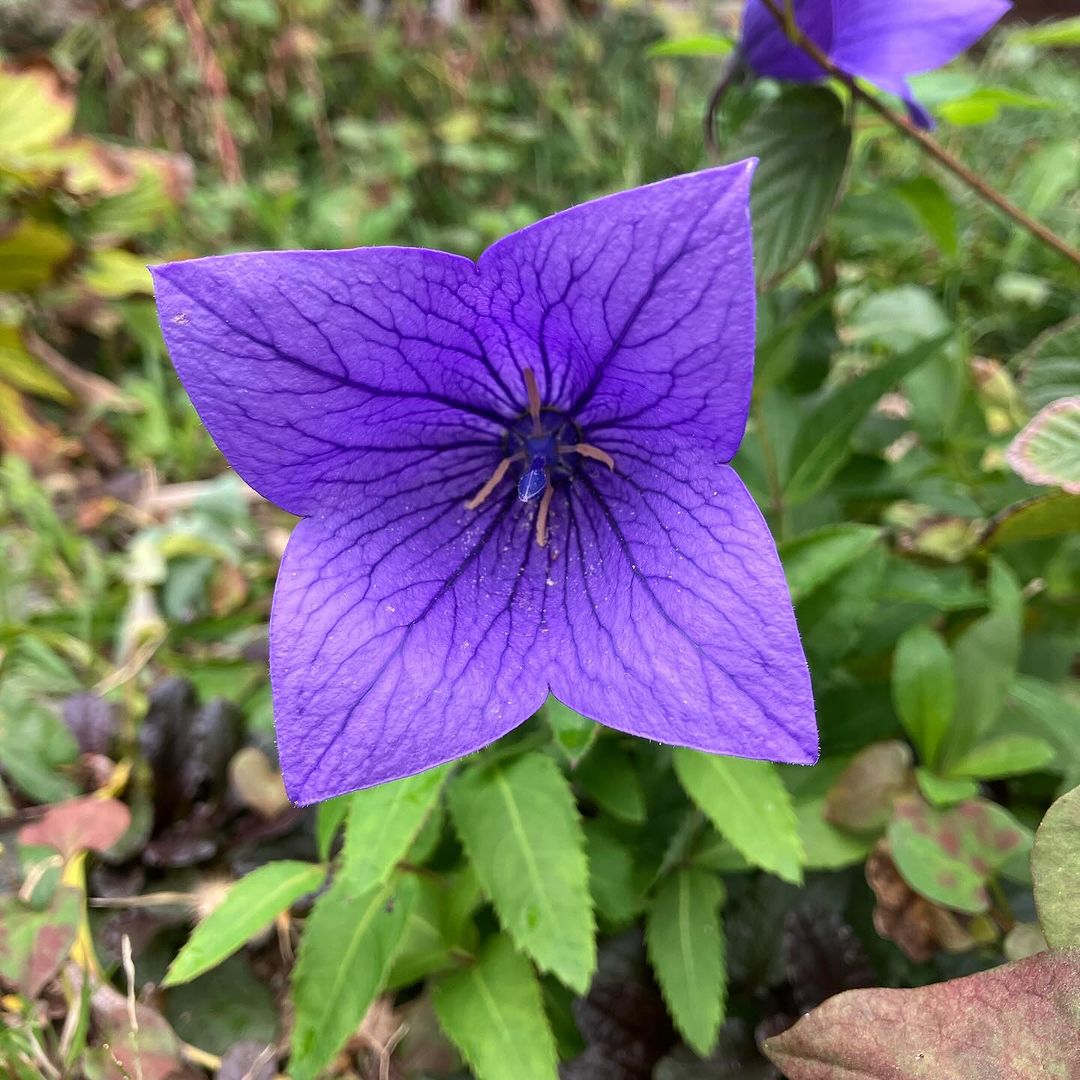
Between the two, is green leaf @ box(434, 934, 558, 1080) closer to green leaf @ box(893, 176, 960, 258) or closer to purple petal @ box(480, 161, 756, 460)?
purple petal @ box(480, 161, 756, 460)

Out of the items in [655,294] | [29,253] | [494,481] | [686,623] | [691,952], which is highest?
[29,253]

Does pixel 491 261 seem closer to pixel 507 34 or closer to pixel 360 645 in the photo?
pixel 360 645

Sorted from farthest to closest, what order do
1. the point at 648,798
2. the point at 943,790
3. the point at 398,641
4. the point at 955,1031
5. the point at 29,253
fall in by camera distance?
the point at 29,253
the point at 648,798
the point at 943,790
the point at 398,641
the point at 955,1031

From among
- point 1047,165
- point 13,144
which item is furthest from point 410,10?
point 1047,165

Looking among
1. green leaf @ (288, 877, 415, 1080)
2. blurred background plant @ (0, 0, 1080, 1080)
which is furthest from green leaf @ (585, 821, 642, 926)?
green leaf @ (288, 877, 415, 1080)

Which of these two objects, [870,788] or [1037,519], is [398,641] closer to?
[870,788]

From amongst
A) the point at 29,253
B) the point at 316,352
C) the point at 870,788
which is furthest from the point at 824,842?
the point at 29,253
